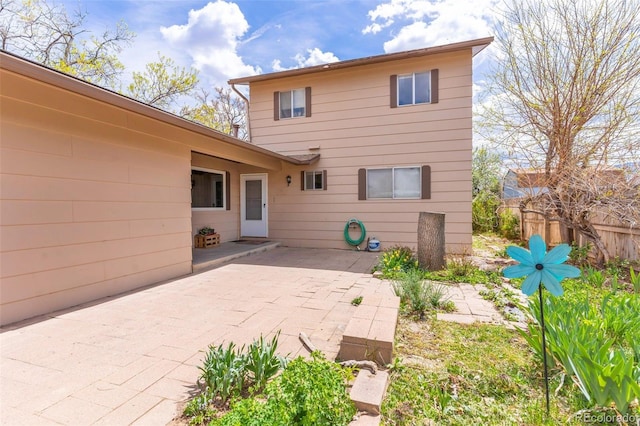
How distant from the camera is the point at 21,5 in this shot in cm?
923

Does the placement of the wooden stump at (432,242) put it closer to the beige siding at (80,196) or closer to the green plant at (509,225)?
the beige siding at (80,196)

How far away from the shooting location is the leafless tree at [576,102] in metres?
5.21

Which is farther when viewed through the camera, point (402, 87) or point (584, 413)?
point (402, 87)

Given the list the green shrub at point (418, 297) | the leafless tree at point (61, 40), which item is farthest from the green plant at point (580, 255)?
the leafless tree at point (61, 40)

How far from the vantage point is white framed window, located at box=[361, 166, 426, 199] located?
24.8ft

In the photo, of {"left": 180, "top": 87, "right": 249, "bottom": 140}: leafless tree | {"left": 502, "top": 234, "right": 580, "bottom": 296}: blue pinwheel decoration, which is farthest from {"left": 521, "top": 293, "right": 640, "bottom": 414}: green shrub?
{"left": 180, "top": 87, "right": 249, "bottom": 140}: leafless tree

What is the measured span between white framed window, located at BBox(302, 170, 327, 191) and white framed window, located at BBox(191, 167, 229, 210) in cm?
231

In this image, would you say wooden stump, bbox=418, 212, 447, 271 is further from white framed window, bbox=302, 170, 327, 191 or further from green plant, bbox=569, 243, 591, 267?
white framed window, bbox=302, 170, 327, 191

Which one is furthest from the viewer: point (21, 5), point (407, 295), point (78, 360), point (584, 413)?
point (21, 5)

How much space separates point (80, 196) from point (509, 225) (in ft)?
38.6

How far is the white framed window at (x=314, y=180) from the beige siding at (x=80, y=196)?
3.78 metres

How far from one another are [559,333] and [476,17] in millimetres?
7163

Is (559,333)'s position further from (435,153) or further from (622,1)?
(622,1)

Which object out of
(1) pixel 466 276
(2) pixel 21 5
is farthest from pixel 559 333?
(2) pixel 21 5
